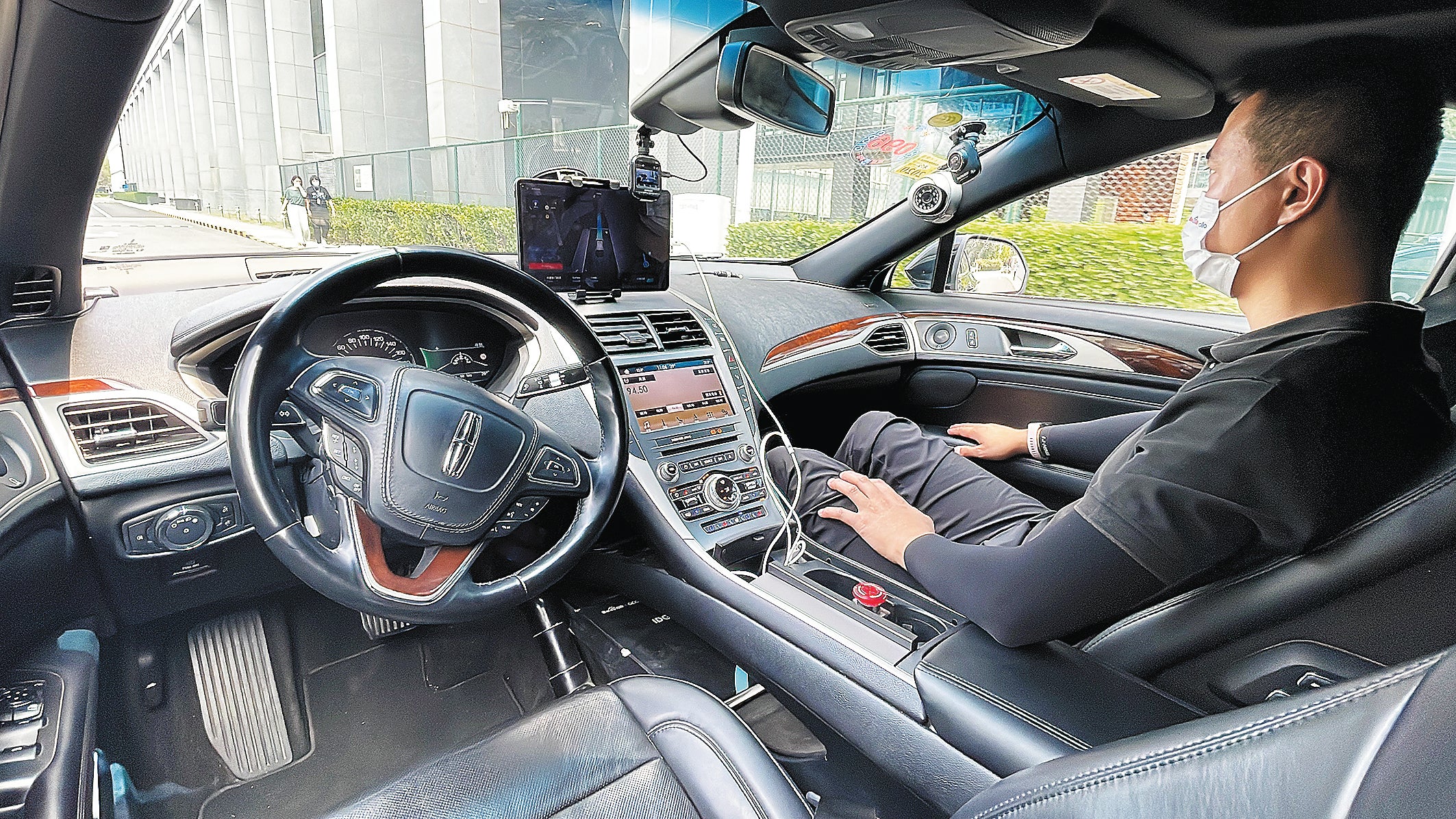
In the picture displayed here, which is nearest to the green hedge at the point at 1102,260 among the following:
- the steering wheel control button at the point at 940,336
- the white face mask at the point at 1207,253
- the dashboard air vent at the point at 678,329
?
the steering wheel control button at the point at 940,336

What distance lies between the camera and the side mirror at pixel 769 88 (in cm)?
165

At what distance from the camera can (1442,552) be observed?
0.87 m

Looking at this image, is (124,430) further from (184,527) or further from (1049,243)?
(1049,243)

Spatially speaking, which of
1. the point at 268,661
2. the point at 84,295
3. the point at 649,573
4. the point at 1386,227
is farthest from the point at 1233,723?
the point at 268,661

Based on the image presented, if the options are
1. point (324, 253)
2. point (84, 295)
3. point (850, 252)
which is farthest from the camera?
point (850, 252)

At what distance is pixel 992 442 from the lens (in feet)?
7.29

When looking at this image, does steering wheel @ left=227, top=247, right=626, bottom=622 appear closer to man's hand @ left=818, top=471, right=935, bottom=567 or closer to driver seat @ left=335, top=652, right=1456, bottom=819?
driver seat @ left=335, top=652, right=1456, bottom=819

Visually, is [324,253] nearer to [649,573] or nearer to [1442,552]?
[649,573]

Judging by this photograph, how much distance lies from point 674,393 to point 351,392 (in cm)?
90

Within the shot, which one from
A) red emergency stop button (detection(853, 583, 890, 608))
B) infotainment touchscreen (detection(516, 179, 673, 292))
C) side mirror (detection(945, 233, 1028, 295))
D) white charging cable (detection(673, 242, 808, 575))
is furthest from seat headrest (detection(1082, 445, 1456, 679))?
side mirror (detection(945, 233, 1028, 295))

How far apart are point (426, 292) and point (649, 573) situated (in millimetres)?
830

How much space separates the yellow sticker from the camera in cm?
262

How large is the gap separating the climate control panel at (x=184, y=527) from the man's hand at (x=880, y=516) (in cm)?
127

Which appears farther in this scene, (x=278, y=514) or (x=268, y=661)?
(x=268, y=661)
